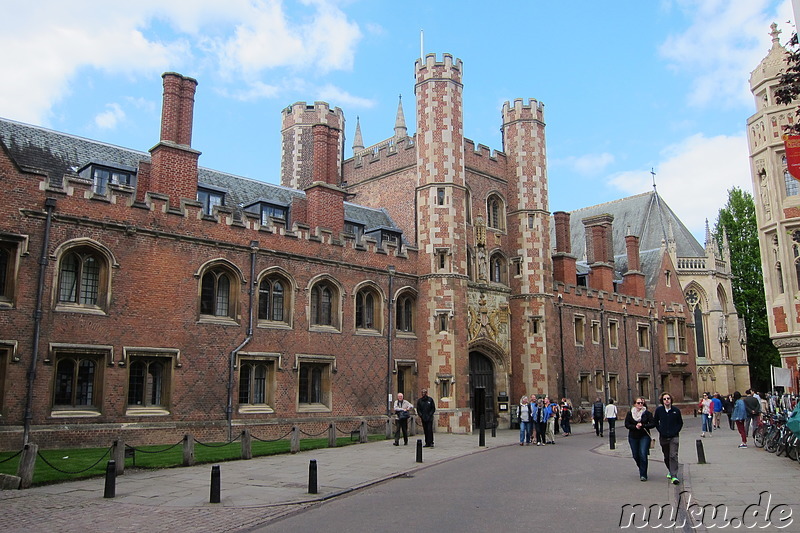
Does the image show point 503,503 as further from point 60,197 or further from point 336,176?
point 336,176

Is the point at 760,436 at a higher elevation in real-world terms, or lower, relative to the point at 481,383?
lower

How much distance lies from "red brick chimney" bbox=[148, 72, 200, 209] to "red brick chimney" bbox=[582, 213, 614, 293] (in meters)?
25.5

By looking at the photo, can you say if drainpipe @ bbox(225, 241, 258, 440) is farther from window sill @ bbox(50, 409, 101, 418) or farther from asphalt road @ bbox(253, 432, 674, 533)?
asphalt road @ bbox(253, 432, 674, 533)

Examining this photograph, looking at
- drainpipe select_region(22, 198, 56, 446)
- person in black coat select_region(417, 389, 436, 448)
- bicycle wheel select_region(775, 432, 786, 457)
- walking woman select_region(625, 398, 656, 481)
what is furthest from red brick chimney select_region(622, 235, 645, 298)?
drainpipe select_region(22, 198, 56, 446)

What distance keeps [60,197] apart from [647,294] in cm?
3508

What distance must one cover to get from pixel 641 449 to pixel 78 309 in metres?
14.5

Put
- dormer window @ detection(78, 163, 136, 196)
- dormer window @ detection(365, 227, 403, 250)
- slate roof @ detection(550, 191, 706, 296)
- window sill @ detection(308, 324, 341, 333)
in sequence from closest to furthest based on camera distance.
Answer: dormer window @ detection(78, 163, 136, 196) < window sill @ detection(308, 324, 341, 333) < dormer window @ detection(365, 227, 403, 250) < slate roof @ detection(550, 191, 706, 296)

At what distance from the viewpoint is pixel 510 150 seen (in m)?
33.5

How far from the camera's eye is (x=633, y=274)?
136ft

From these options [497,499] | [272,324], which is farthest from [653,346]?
[497,499]

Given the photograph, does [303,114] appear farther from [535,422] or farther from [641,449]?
[641,449]

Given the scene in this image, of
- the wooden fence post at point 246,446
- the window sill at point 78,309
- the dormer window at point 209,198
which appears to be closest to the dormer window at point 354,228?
the dormer window at point 209,198

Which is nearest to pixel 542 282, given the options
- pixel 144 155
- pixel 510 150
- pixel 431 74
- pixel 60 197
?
pixel 510 150

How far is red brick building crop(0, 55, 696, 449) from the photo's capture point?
1809cm
